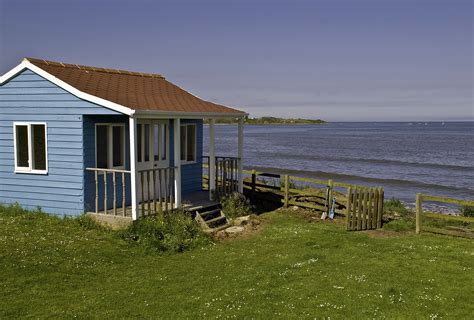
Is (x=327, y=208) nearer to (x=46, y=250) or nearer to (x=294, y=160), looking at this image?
(x=46, y=250)

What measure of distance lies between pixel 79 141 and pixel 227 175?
6.26 metres

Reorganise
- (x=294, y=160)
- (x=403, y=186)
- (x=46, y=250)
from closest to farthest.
Result: (x=46, y=250)
(x=403, y=186)
(x=294, y=160)

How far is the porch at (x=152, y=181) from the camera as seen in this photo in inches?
525

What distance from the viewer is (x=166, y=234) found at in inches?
502

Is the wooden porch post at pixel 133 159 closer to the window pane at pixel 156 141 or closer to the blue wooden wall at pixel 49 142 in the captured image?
the blue wooden wall at pixel 49 142

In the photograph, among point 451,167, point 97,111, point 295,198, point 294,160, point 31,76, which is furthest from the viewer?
point 294,160

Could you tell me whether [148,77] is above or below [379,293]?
above

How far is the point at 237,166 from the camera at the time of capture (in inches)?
724

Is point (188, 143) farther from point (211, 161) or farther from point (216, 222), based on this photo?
point (216, 222)

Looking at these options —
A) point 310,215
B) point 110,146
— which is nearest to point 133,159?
Result: point 110,146

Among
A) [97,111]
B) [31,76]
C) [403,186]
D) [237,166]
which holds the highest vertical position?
[31,76]

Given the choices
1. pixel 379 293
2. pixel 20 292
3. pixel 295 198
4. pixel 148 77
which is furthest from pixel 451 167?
pixel 20 292

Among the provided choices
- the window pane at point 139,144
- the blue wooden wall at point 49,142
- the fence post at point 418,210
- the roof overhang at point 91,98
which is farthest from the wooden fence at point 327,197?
the blue wooden wall at point 49,142

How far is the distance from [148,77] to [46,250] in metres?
9.72
